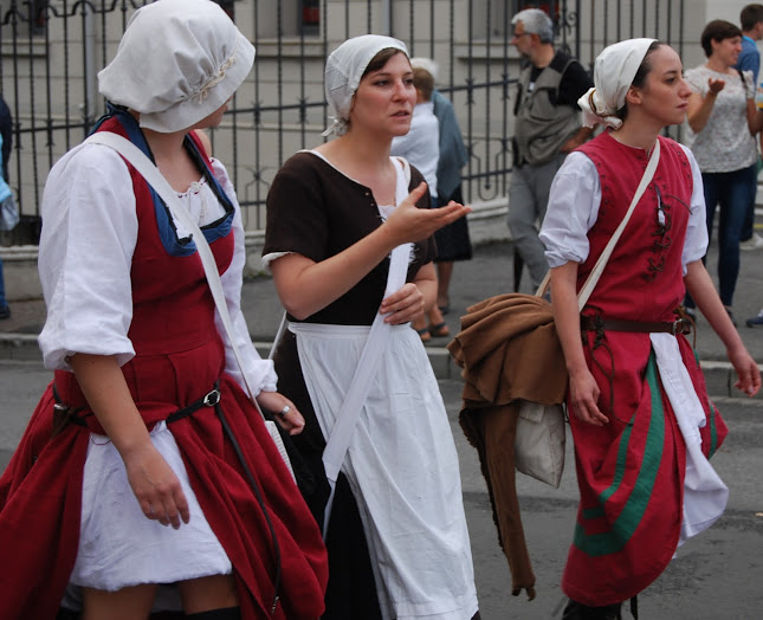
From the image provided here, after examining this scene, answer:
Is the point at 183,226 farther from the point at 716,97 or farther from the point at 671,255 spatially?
the point at 716,97

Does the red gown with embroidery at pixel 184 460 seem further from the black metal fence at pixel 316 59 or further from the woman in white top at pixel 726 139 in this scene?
the black metal fence at pixel 316 59

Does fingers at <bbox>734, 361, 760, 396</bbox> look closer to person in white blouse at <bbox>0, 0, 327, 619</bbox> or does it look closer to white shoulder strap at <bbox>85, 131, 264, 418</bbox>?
person in white blouse at <bbox>0, 0, 327, 619</bbox>

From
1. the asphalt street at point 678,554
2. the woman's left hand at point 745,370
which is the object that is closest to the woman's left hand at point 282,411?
the asphalt street at point 678,554

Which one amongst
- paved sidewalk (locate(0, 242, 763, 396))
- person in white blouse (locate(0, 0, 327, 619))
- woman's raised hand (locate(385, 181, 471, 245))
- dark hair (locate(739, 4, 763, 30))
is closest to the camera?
person in white blouse (locate(0, 0, 327, 619))

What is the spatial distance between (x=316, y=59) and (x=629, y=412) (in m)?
11.7

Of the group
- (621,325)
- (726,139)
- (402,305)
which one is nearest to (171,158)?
(402,305)

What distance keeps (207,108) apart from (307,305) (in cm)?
77

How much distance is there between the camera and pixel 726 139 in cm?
924

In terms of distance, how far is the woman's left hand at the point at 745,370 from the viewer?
14.8 feet

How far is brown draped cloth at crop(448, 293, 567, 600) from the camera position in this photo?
4211 millimetres

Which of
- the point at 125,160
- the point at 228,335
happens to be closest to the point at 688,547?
the point at 228,335

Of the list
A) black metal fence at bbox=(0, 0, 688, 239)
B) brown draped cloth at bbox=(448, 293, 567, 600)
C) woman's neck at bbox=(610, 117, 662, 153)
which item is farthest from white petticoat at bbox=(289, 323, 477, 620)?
black metal fence at bbox=(0, 0, 688, 239)

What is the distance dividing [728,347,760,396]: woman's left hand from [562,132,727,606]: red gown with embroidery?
320 millimetres

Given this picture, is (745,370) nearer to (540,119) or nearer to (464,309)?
(540,119)
